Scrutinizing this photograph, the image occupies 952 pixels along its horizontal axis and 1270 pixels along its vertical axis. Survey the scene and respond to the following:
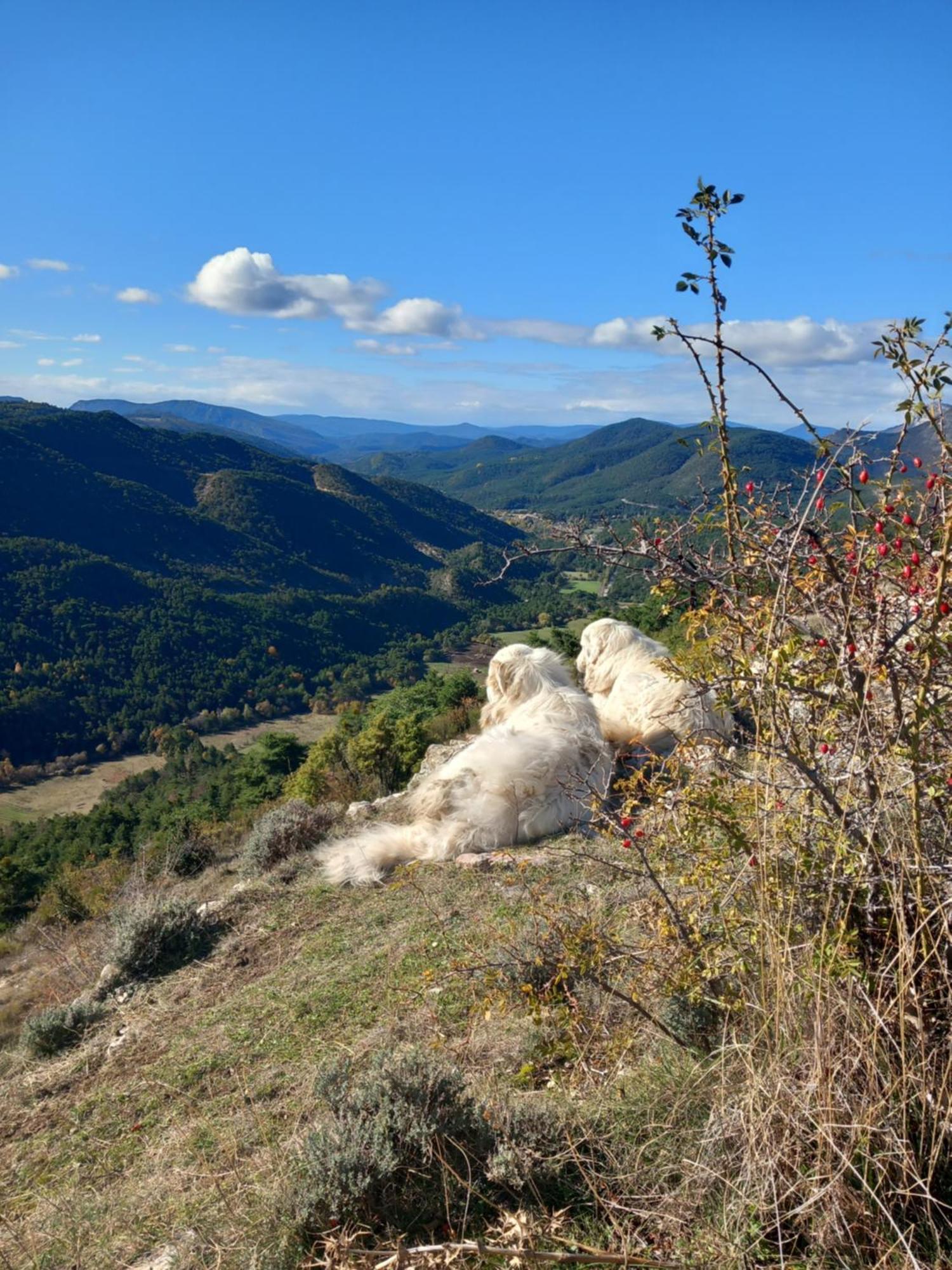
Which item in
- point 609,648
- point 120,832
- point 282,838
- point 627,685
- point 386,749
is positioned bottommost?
point 120,832

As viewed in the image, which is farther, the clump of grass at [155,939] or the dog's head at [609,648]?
the dog's head at [609,648]

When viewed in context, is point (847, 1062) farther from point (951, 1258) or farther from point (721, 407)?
point (721, 407)

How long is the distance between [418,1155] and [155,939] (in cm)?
381

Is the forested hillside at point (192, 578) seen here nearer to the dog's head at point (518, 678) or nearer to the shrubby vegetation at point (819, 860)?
the dog's head at point (518, 678)

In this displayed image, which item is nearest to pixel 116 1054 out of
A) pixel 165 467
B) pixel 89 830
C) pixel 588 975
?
pixel 588 975

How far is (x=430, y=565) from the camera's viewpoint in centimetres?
11794

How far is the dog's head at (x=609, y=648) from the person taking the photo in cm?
840

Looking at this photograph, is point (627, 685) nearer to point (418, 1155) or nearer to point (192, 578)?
point (418, 1155)

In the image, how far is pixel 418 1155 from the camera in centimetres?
272

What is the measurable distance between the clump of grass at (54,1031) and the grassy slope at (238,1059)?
0.11 m

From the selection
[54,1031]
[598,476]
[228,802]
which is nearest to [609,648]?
[54,1031]

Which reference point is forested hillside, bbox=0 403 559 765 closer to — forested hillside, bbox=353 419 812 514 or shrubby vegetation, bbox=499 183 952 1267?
forested hillside, bbox=353 419 812 514

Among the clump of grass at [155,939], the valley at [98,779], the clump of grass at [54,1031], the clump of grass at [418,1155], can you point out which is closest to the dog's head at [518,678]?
the clump of grass at [155,939]

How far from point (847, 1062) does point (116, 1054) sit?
163 inches
